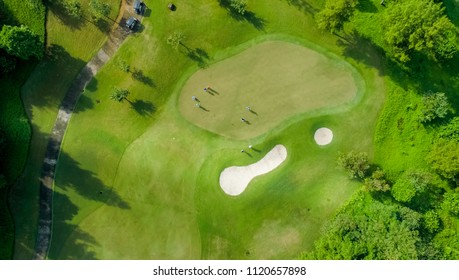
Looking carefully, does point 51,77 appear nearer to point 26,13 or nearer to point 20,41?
point 20,41

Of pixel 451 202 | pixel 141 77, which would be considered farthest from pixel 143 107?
pixel 451 202

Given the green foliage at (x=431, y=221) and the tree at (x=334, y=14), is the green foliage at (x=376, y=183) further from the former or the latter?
the tree at (x=334, y=14)

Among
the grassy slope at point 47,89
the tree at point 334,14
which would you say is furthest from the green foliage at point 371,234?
the grassy slope at point 47,89

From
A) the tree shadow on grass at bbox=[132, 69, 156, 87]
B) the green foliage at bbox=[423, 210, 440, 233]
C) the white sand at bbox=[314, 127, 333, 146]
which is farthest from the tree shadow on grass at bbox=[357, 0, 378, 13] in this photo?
the tree shadow on grass at bbox=[132, 69, 156, 87]

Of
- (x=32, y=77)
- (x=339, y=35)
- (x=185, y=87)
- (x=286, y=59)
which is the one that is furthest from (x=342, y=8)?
(x=32, y=77)

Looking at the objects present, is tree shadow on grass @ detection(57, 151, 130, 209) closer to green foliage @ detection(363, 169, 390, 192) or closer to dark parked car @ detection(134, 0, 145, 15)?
dark parked car @ detection(134, 0, 145, 15)

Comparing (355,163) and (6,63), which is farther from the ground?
(355,163)
